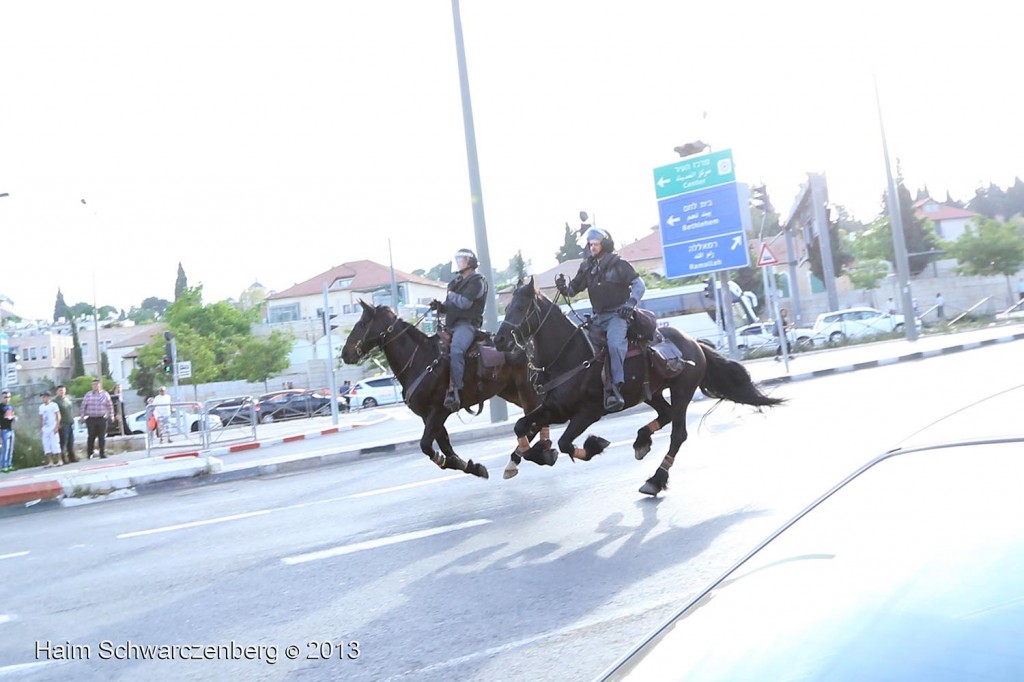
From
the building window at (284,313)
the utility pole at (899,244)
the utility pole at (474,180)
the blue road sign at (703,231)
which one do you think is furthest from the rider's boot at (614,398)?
the building window at (284,313)

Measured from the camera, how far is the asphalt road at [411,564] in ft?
15.6

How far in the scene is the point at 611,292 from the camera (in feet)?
29.7

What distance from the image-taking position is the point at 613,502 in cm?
810

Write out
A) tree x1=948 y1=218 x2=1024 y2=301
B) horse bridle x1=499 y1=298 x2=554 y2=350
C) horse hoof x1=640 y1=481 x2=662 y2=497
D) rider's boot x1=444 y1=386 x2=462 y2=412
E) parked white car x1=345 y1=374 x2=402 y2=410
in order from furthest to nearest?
1. tree x1=948 y1=218 x2=1024 y2=301
2. parked white car x1=345 y1=374 x2=402 y2=410
3. rider's boot x1=444 y1=386 x2=462 y2=412
4. horse bridle x1=499 y1=298 x2=554 y2=350
5. horse hoof x1=640 y1=481 x2=662 y2=497

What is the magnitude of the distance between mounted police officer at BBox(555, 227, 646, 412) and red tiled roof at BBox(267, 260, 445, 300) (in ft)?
244

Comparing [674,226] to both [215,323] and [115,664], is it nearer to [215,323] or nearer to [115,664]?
[115,664]

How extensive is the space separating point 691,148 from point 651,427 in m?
18.1

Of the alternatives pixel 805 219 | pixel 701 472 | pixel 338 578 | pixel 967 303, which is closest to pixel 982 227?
pixel 967 303

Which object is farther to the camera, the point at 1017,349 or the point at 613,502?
the point at 1017,349

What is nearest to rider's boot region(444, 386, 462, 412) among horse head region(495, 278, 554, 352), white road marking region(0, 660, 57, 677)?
horse head region(495, 278, 554, 352)

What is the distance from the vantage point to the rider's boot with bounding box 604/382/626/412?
8.69 meters

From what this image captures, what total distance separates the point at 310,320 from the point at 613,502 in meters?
73.8

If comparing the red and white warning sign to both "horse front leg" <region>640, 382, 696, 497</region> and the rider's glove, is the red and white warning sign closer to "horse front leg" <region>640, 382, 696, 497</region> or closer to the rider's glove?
"horse front leg" <region>640, 382, 696, 497</region>

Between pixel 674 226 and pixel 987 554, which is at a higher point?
pixel 674 226
